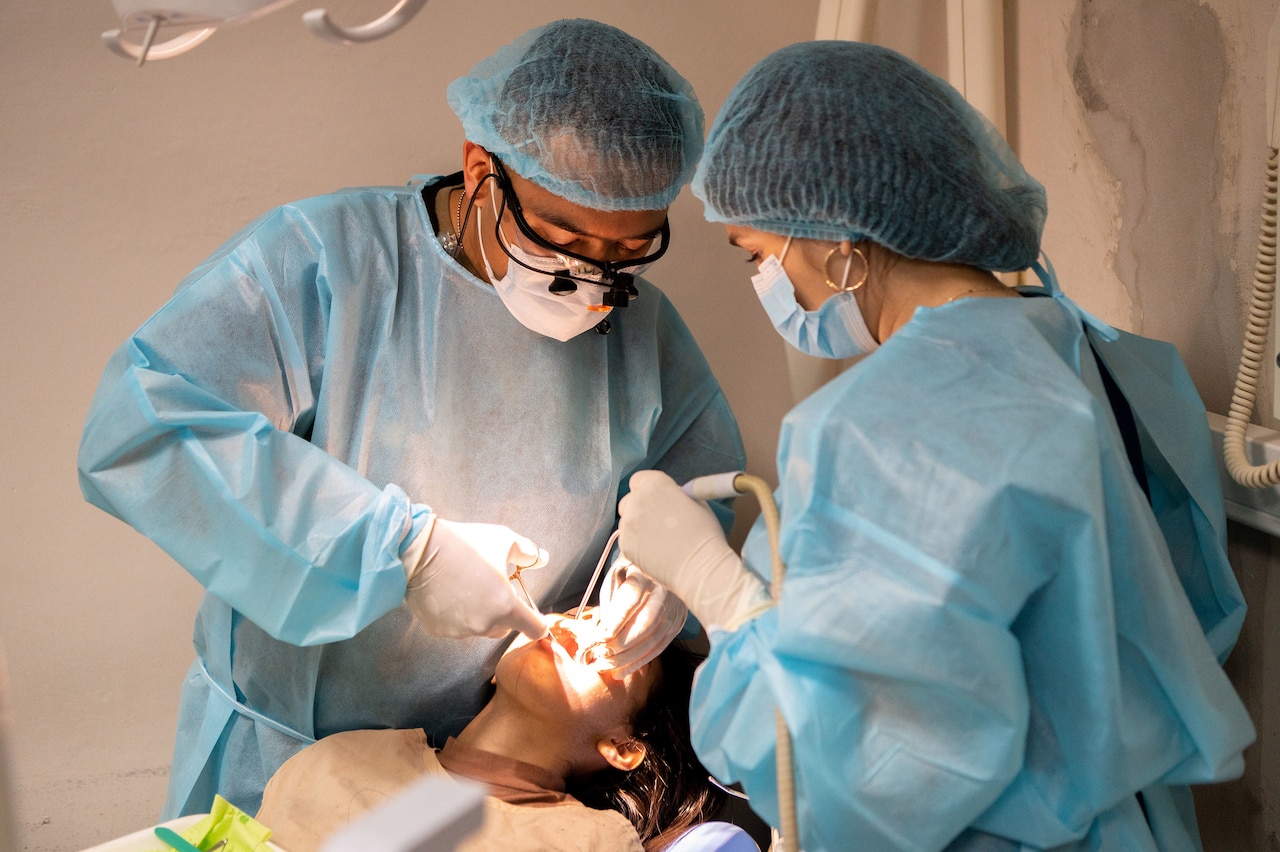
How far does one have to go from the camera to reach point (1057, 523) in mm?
1108

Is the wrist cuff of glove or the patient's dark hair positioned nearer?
the wrist cuff of glove

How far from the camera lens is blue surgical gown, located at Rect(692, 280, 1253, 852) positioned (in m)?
1.09

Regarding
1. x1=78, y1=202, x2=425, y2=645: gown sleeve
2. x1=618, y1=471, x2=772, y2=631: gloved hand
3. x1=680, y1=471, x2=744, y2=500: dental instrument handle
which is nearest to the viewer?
x1=618, y1=471, x2=772, y2=631: gloved hand

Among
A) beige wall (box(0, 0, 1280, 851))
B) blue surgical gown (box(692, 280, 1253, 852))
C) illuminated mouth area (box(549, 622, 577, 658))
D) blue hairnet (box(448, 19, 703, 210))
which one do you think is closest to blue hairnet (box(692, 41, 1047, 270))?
blue surgical gown (box(692, 280, 1253, 852))

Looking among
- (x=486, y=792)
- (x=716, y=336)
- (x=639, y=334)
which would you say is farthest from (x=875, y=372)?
(x=716, y=336)

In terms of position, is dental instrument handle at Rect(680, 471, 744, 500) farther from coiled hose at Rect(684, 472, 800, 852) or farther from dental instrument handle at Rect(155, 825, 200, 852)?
dental instrument handle at Rect(155, 825, 200, 852)

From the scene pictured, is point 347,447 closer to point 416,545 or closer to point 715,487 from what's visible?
point 416,545

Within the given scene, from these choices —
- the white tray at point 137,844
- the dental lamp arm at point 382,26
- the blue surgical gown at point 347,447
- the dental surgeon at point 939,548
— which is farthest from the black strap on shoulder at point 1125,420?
the white tray at point 137,844

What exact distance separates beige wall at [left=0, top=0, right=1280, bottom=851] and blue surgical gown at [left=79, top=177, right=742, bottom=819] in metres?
0.44

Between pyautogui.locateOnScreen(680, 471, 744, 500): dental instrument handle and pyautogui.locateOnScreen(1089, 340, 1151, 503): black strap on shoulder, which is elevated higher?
pyautogui.locateOnScreen(1089, 340, 1151, 503): black strap on shoulder

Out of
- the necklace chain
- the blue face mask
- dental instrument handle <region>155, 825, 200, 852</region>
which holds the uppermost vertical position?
the necklace chain

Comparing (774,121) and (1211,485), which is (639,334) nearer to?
(774,121)

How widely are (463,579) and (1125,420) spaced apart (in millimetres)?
1020

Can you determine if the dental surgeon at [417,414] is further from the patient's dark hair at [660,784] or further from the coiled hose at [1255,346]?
the coiled hose at [1255,346]
